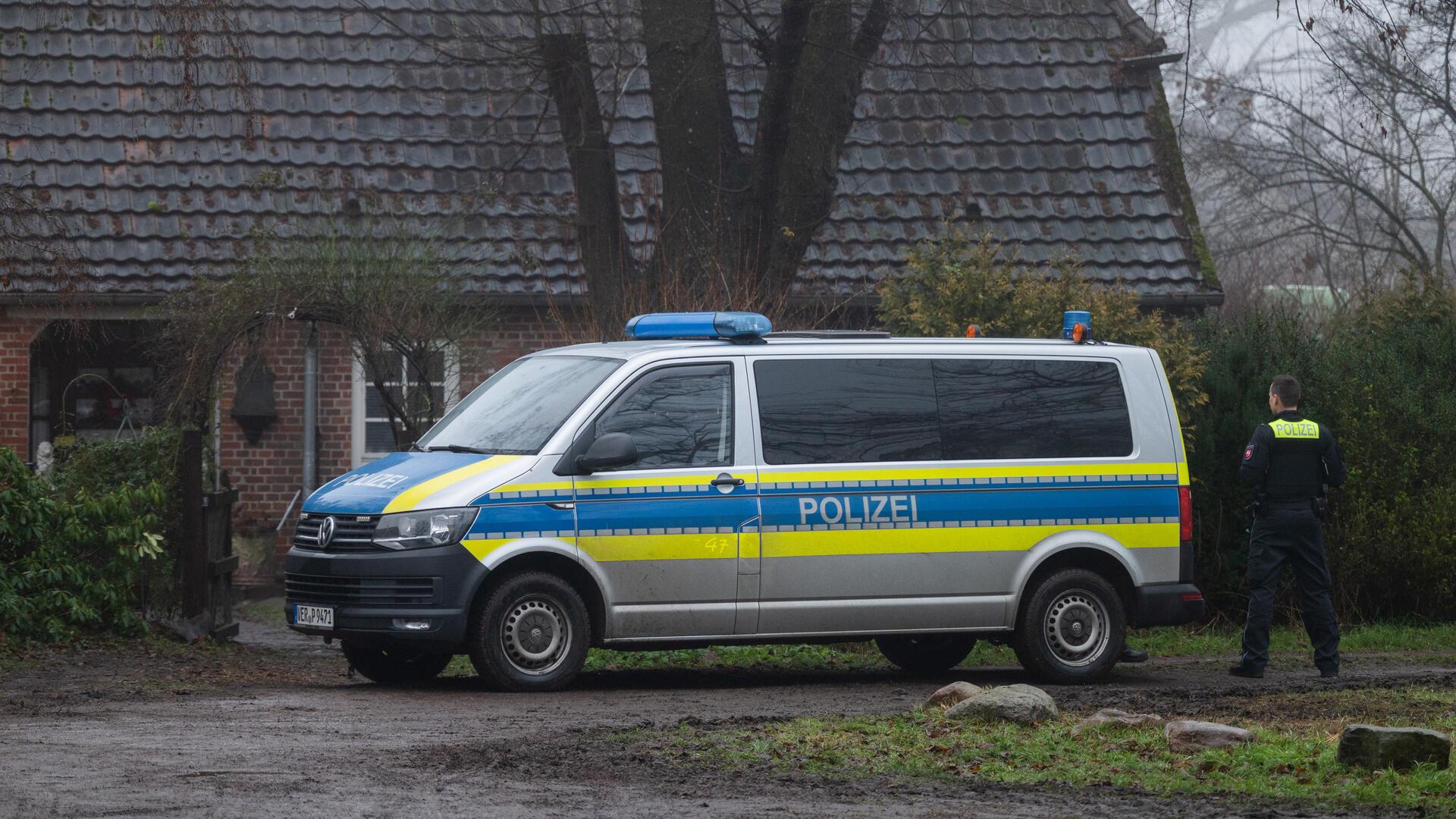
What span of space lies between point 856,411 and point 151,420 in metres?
8.09

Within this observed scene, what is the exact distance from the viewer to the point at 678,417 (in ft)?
34.2

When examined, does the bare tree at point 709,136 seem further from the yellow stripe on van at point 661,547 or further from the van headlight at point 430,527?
the van headlight at point 430,527

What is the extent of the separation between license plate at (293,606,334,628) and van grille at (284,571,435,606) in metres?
0.04

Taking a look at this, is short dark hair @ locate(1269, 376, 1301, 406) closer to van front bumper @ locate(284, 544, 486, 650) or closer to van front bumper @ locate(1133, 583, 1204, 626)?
van front bumper @ locate(1133, 583, 1204, 626)

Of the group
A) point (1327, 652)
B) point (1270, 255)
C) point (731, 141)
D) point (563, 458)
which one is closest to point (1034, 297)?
point (731, 141)

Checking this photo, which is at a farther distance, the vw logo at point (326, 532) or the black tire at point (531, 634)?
the vw logo at point (326, 532)

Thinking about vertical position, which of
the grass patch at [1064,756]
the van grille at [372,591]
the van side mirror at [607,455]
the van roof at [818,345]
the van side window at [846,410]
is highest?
the van roof at [818,345]

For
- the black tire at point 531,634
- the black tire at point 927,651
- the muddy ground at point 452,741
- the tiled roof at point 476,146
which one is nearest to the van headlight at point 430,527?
the black tire at point 531,634

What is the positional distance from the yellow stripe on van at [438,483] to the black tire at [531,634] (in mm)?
588

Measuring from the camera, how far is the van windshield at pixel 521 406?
33.7 ft

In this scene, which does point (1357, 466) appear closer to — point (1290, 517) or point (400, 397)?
point (1290, 517)

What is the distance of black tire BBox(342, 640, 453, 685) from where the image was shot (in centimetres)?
1076

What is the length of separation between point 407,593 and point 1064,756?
3629 millimetres

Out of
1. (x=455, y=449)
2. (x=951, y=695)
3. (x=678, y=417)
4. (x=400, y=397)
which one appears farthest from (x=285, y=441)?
(x=951, y=695)
